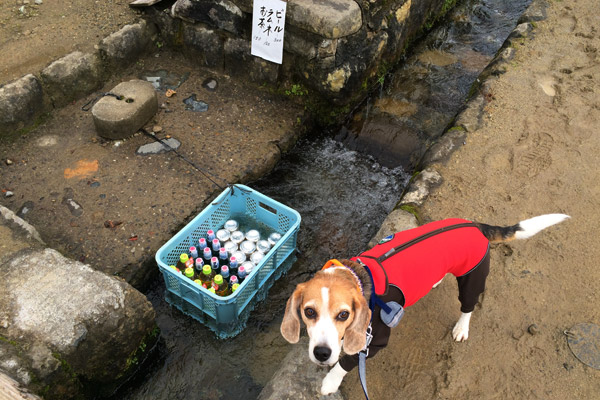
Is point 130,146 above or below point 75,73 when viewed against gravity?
below

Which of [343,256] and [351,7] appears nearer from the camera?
[343,256]

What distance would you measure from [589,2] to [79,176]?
8490 millimetres

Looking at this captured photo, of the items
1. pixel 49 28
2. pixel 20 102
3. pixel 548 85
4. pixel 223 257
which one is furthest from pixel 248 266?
pixel 548 85

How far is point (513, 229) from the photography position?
2920 millimetres

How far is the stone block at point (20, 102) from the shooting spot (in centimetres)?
463

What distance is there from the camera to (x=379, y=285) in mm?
2506

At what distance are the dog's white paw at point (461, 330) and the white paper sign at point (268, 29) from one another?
11.9 ft

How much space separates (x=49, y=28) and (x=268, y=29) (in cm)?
299

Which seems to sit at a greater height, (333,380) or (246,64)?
(246,64)

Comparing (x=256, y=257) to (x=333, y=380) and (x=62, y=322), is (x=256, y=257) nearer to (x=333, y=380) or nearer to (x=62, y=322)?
(x=333, y=380)

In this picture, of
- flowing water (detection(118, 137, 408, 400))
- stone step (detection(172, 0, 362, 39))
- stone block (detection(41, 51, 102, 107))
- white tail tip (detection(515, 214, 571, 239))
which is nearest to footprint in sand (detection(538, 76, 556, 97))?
flowing water (detection(118, 137, 408, 400))

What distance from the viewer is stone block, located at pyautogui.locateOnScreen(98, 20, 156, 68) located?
5.40m

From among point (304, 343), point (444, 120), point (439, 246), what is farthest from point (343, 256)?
point (444, 120)

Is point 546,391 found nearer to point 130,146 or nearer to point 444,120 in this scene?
point 444,120
